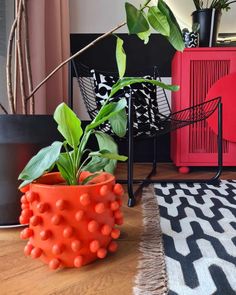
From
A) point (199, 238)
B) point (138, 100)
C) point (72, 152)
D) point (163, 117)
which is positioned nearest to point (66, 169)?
point (72, 152)

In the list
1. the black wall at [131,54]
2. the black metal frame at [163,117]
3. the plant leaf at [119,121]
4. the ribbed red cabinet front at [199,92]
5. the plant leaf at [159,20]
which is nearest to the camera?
the plant leaf at [159,20]

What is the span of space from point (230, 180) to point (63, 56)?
4.21 feet

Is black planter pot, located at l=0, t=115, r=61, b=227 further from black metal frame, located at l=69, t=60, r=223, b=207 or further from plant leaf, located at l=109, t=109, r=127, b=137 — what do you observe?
black metal frame, located at l=69, t=60, r=223, b=207

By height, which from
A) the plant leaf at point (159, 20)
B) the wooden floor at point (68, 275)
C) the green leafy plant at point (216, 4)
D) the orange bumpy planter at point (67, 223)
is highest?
the green leafy plant at point (216, 4)

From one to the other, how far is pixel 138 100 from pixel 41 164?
934 millimetres

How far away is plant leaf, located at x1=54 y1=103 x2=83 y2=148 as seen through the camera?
64 centimetres

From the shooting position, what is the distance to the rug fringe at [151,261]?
0.58 m

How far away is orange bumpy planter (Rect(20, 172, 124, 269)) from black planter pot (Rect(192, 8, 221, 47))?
1524 millimetres

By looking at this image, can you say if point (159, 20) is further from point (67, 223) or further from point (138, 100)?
point (138, 100)

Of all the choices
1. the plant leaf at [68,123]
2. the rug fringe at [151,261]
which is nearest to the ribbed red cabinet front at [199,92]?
the rug fringe at [151,261]

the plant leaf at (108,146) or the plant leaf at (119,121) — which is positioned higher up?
the plant leaf at (119,121)

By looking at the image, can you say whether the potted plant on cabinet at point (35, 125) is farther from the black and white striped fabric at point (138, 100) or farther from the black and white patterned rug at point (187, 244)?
the black and white striped fabric at point (138, 100)

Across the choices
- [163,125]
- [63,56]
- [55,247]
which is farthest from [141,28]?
[63,56]

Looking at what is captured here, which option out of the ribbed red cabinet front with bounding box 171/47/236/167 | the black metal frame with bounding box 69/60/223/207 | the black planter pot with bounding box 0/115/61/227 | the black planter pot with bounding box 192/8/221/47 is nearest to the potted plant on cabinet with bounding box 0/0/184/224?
the black planter pot with bounding box 0/115/61/227
